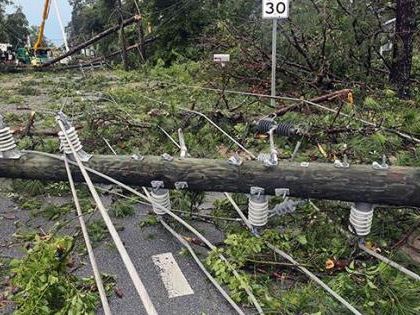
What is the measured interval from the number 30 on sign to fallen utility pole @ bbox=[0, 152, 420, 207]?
360cm

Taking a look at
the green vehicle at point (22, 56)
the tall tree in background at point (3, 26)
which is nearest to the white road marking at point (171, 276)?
the green vehicle at point (22, 56)

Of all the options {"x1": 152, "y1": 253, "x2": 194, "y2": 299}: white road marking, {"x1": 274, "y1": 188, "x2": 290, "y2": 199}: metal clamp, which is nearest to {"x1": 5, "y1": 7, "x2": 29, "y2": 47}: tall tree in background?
{"x1": 152, "y1": 253, "x2": 194, "y2": 299}: white road marking

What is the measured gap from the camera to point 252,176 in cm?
301

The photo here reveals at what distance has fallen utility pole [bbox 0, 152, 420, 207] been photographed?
282 centimetres

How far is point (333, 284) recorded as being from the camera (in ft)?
8.42

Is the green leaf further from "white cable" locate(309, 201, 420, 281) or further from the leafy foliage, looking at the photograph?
the leafy foliage

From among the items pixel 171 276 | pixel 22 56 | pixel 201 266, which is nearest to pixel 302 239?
pixel 201 266

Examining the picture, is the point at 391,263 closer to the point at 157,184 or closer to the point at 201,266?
the point at 201,266

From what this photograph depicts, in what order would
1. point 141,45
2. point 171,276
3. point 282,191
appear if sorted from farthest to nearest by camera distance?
point 141,45, point 282,191, point 171,276

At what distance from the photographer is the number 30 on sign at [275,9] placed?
6043mm

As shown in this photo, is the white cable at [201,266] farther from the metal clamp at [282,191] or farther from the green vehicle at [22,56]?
the green vehicle at [22,56]

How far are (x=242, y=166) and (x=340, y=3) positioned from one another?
6.15m

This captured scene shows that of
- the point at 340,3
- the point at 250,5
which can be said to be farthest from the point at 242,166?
the point at 250,5

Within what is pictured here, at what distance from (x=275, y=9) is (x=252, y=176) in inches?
148
